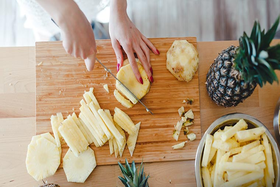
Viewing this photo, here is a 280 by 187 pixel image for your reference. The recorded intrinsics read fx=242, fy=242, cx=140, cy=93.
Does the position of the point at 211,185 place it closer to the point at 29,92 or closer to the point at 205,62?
the point at 205,62

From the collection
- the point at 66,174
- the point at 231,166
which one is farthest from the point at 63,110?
the point at 231,166

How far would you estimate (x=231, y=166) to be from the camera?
3.80 feet

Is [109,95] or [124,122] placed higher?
[109,95]

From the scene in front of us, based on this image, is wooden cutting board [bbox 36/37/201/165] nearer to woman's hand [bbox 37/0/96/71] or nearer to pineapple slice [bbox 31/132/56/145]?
pineapple slice [bbox 31/132/56/145]

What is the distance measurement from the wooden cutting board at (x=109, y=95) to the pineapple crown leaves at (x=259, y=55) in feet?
1.46

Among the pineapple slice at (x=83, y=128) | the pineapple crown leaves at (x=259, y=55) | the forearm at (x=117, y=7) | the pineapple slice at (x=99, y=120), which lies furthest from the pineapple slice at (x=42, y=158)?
the pineapple crown leaves at (x=259, y=55)

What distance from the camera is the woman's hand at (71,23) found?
96 cm

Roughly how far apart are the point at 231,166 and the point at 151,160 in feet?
1.40

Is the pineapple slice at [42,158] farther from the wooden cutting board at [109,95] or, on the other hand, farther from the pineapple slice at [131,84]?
the pineapple slice at [131,84]

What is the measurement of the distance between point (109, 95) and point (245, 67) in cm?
75

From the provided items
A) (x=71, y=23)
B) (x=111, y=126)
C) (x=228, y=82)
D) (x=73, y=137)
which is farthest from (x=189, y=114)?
(x=71, y=23)

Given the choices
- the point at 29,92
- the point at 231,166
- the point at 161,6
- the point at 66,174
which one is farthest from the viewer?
the point at 161,6

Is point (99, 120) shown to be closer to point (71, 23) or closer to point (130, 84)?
point (130, 84)

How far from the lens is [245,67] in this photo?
3.28ft
